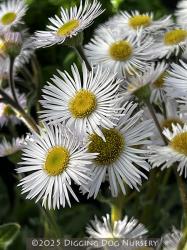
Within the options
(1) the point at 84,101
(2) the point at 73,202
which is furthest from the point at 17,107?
(2) the point at 73,202

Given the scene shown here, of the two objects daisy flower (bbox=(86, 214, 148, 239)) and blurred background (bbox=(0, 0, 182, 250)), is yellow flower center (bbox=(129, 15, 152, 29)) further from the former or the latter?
daisy flower (bbox=(86, 214, 148, 239))

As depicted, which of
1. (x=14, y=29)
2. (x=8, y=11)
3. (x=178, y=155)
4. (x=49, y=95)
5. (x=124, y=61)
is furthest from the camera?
(x=8, y=11)

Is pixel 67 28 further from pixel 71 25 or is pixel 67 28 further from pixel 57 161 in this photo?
pixel 57 161

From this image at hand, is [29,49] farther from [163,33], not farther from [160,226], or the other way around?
[160,226]

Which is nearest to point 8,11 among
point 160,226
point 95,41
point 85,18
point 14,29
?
point 14,29

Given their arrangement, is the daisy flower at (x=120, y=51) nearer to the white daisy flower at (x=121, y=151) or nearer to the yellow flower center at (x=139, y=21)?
the yellow flower center at (x=139, y=21)
